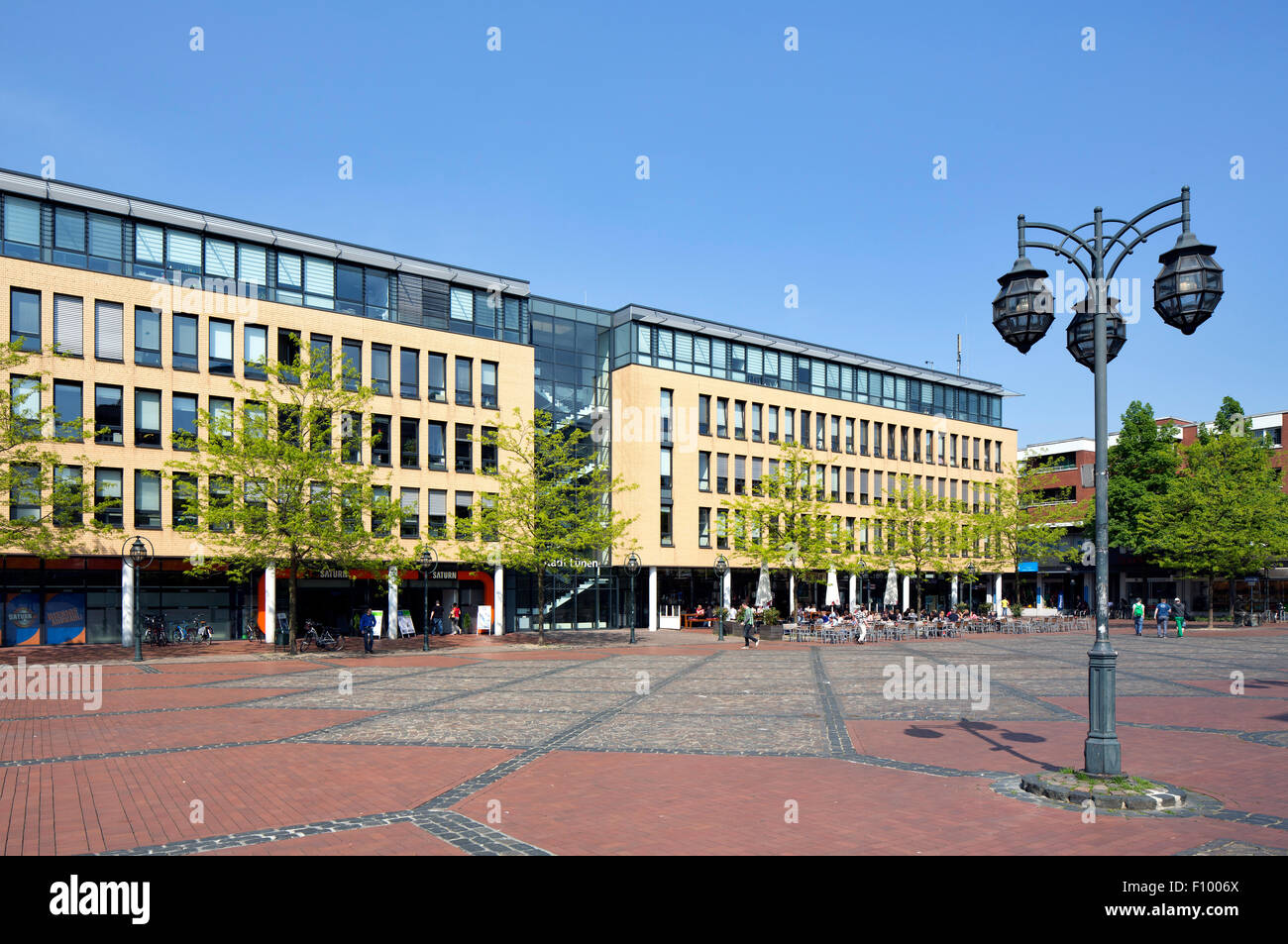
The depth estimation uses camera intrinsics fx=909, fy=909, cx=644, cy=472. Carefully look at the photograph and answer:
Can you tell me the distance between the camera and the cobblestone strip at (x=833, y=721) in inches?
503

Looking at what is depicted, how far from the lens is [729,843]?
319 inches

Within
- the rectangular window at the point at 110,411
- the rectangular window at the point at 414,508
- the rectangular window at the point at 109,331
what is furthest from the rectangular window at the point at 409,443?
the rectangular window at the point at 109,331

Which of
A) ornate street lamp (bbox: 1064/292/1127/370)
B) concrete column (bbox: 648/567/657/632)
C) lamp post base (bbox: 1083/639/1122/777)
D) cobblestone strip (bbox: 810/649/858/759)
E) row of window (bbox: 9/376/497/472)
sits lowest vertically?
concrete column (bbox: 648/567/657/632)

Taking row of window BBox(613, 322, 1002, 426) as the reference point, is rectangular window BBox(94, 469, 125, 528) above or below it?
below

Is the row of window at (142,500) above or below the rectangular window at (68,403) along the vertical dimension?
below

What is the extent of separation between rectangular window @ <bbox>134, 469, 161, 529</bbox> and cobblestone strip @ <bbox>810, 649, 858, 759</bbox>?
1057 inches

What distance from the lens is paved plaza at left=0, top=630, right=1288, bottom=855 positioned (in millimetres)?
8352

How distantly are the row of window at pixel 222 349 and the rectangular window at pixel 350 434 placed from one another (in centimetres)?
166

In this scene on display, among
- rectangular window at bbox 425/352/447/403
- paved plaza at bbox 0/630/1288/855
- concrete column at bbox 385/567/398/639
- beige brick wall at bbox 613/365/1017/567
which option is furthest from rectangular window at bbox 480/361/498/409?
paved plaza at bbox 0/630/1288/855

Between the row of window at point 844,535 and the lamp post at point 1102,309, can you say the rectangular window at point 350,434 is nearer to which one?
the row of window at point 844,535

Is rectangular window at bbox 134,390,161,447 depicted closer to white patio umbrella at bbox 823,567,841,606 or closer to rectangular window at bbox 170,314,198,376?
rectangular window at bbox 170,314,198,376

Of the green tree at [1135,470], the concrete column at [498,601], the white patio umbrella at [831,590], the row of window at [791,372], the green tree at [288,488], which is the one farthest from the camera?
the green tree at [1135,470]

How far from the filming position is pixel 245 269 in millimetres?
38562
